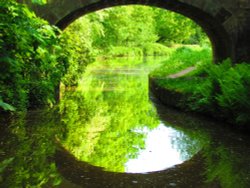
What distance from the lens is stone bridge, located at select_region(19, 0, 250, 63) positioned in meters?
12.2

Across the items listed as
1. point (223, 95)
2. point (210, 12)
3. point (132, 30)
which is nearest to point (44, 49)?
point (223, 95)

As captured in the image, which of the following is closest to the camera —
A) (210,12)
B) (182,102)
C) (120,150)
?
(120,150)

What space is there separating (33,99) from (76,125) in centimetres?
209

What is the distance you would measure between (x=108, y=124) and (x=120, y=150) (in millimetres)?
2630

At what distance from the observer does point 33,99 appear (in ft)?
38.2

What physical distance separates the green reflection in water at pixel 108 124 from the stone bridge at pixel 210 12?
2713 millimetres

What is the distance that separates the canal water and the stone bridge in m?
2.61

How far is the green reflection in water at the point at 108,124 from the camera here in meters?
7.43

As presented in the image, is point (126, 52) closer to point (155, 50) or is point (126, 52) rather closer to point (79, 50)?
point (155, 50)

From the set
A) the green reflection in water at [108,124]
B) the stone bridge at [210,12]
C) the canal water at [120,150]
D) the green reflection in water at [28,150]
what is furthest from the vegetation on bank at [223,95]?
the green reflection in water at [28,150]

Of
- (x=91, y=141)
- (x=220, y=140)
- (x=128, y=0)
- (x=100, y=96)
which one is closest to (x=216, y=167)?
(x=220, y=140)

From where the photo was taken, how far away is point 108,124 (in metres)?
10.4

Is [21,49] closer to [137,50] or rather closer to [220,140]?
[220,140]

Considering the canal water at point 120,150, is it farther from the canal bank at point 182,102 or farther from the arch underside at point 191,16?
the arch underside at point 191,16
